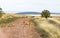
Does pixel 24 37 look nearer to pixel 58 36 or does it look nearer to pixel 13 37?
pixel 13 37

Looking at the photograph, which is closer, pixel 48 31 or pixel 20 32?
pixel 48 31

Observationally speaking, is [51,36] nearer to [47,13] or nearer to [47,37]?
[47,37]

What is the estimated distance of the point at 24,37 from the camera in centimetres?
1733

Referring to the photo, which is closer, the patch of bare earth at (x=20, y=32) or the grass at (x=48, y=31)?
the grass at (x=48, y=31)

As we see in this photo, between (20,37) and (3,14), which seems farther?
(3,14)

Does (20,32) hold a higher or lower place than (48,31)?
lower

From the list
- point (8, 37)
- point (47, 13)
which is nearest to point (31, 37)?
point (8, 37)

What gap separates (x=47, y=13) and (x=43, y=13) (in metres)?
1.73

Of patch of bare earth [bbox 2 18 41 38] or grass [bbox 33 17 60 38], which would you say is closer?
grass [bbox 33 17 60 38]

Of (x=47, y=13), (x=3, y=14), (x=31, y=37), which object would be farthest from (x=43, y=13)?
(x=31, y=37)
